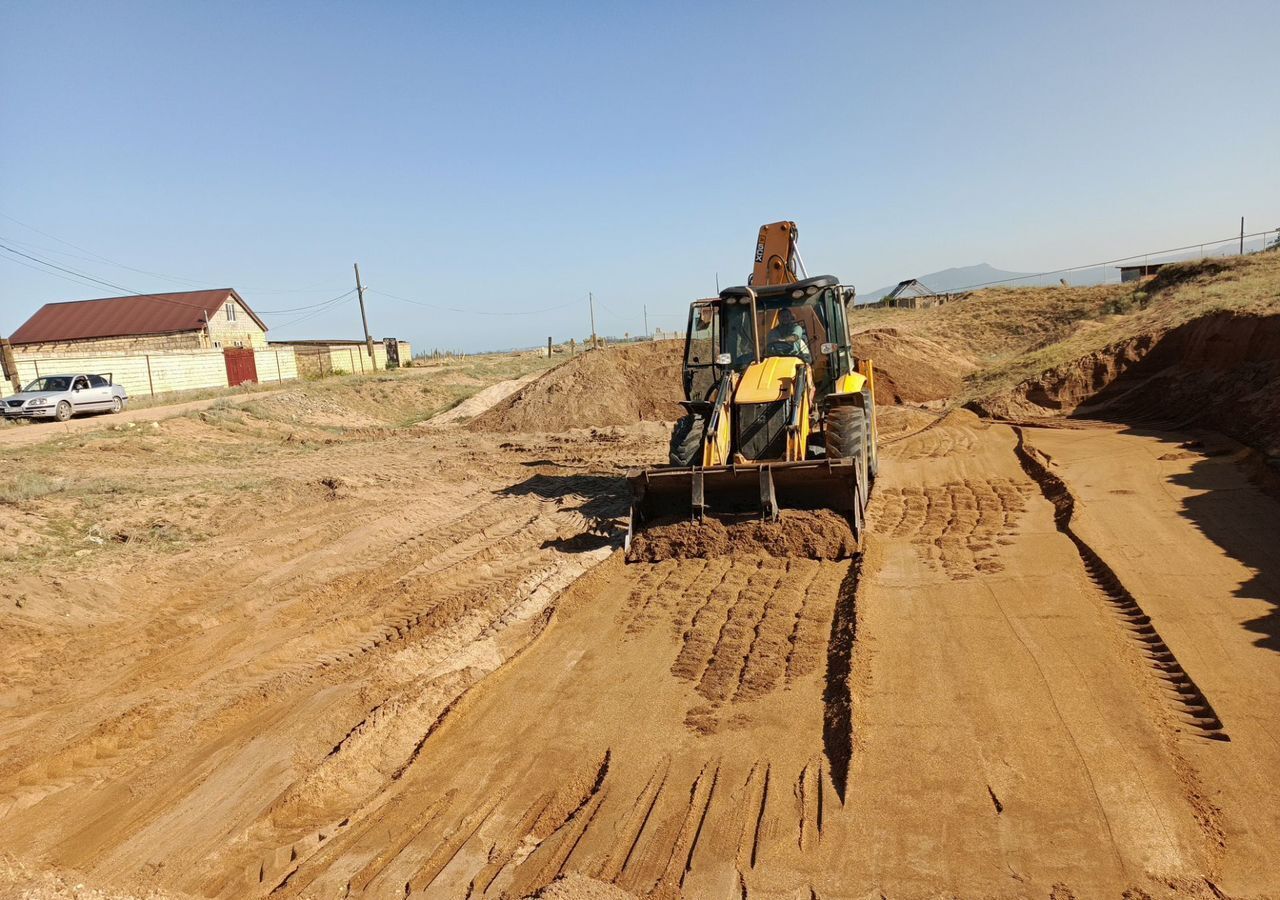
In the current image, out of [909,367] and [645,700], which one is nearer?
[645,700]

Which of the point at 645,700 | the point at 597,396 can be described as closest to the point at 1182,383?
the point at 597,396

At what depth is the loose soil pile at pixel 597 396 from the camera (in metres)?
23.9

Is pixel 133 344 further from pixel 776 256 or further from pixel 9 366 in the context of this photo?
pixel 776 256

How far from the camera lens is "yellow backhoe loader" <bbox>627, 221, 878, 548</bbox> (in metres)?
8.80

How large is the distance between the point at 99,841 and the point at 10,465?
12.6 meters

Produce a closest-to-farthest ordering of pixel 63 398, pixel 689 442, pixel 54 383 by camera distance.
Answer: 1. pixel 689 442
2. pixel 63 398
3. pixel 54 383

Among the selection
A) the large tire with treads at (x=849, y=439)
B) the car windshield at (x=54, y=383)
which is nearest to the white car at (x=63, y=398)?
the car windshield at (x=54, y=383)

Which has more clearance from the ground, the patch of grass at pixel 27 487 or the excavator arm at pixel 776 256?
the excavator arm at pixel 776 256

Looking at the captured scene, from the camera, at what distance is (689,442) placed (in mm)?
9617

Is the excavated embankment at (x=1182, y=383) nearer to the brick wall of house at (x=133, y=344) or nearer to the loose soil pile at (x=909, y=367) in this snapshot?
the loose soil pile at (x=909, y=367)

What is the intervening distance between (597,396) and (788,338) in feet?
48.8

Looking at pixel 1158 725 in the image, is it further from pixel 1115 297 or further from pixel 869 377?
pixel 1115 297

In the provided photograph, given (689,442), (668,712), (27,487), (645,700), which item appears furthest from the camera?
(27,487)

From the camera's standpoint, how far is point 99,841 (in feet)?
15.5
